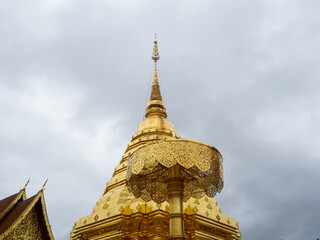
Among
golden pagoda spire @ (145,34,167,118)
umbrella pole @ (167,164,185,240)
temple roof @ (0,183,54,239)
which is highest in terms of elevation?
golden pagoda spire @ (145,34,167,118)

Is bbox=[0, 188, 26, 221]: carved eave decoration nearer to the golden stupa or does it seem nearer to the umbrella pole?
the golden stupa

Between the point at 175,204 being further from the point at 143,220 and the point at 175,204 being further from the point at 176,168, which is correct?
the point at 143,220

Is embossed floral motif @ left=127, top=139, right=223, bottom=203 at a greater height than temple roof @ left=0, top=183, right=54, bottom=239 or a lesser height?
lesser

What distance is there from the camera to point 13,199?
9.75 metres

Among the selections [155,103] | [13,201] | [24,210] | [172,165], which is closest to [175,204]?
[172,165]

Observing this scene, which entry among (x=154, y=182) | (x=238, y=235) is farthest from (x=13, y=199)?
(x=238, y=235)

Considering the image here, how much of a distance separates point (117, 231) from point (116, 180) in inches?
107

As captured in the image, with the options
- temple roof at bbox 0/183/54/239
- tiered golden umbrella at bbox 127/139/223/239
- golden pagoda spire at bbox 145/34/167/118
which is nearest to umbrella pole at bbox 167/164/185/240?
tiered golden umbrella at bbox 127/139/223/239

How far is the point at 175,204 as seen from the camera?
19.5ft

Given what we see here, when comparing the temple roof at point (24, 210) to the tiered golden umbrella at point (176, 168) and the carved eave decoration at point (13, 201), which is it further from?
the tiered golden umbrella at point (176, 168)

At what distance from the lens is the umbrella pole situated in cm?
566

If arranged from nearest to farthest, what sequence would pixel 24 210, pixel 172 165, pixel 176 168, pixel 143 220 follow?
1. pixel 172 165
2. pixel 176 168
3. pixel 24 210
4. pixel 143 220

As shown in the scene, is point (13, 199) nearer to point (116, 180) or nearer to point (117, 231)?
point (117, 231)

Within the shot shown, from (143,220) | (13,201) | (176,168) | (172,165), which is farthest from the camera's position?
(143,220)
